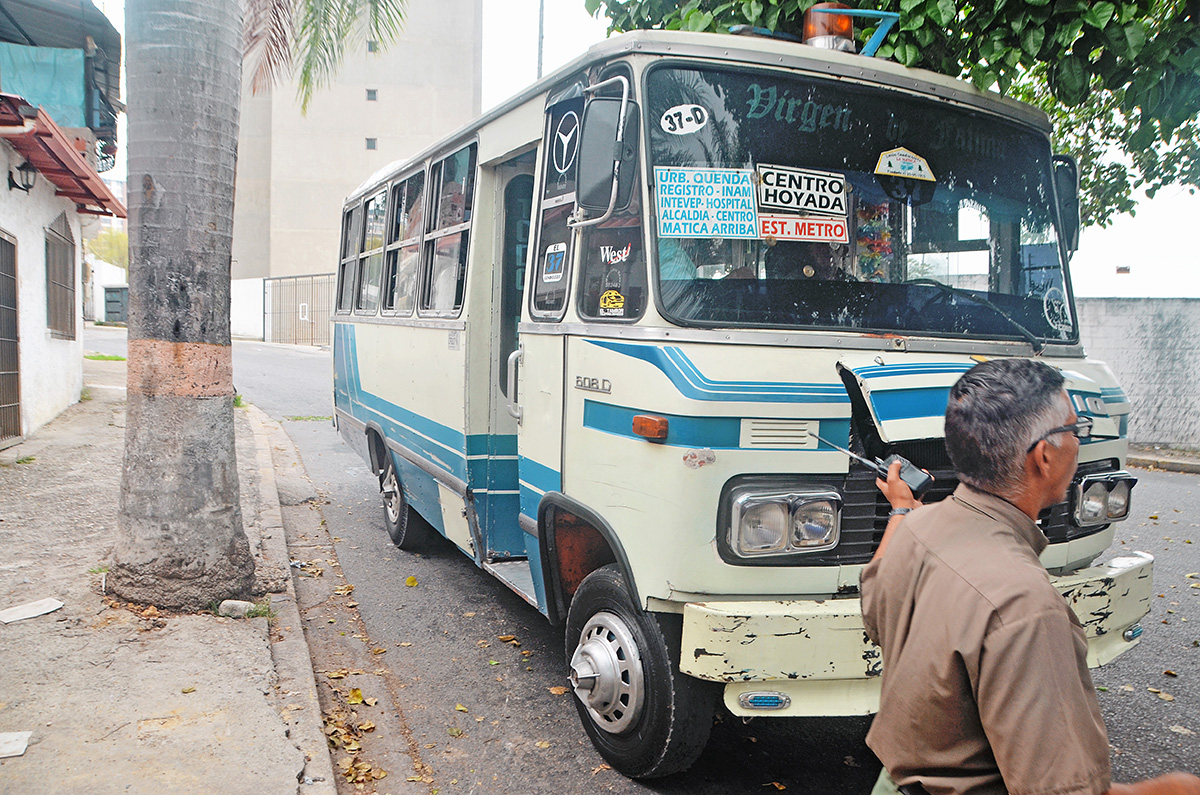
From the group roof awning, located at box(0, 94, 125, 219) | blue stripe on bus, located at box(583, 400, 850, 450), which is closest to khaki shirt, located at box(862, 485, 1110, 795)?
blue stripe on bus, located at box(583, 400, 850, 450)

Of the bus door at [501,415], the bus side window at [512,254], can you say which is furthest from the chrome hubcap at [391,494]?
the bus side window at [512,254]

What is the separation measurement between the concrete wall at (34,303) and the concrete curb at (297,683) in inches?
225

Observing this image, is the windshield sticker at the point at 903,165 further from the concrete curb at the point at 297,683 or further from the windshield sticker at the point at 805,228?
the concrete curb at the point at 297,683

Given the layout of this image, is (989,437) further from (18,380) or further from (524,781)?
(18,380)

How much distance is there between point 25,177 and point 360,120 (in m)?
32.6

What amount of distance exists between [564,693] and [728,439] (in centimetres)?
204

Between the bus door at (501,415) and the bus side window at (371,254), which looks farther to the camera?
the bus side window at (371,254)

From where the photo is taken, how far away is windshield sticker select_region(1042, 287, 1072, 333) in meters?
4.11

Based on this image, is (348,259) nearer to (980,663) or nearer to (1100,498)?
(1100,498)

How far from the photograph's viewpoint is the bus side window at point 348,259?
333 inches

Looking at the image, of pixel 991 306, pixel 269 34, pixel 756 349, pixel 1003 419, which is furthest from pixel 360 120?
pixel 1003 419

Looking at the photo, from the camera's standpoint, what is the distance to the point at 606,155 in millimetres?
3375

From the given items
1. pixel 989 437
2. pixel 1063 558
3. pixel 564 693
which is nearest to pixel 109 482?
pixel 564 693

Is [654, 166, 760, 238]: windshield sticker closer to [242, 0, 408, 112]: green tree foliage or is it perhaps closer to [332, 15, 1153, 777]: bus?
[332, 15, 1153, 777]: bus
